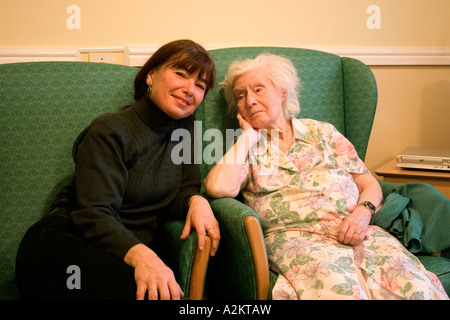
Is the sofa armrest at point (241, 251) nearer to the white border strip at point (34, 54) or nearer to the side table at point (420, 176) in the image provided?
the side table at point (420, 176)

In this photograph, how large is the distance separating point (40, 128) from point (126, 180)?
0.49 metres

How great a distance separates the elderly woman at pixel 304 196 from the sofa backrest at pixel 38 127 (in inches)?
21.6

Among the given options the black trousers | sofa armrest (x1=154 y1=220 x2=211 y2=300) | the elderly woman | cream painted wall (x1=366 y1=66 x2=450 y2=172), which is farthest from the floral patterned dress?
cream painted wall (x1=366 y1=66 x2=450 y2=172)

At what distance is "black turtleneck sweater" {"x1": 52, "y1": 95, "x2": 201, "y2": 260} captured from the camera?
1161 millimetres

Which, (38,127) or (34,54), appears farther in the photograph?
(34,54)

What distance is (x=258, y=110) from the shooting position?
1571 mm

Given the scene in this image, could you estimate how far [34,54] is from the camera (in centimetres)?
196

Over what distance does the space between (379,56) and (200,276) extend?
1.61 meters

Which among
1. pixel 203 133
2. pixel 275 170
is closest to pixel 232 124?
pixel 203 133

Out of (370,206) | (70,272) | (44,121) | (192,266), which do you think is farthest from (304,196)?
(44,121)

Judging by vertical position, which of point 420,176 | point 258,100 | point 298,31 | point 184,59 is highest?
point 298,31

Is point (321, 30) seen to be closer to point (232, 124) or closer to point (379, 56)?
point (379, 56)

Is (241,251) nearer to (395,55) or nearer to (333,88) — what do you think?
(333,88)

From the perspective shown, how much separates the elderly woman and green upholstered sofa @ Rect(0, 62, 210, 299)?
1.17 ft
